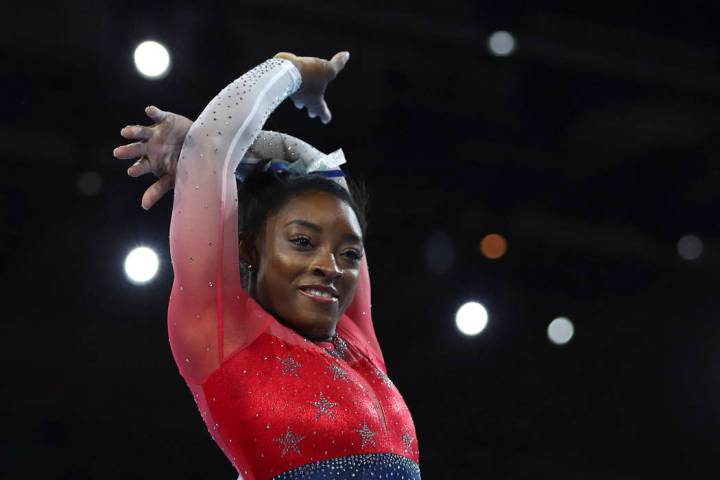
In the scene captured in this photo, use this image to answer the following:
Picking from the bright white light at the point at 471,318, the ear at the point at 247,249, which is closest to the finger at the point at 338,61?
the ear at the point at 247,249

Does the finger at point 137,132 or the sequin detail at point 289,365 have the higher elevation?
the finger at point 137,132

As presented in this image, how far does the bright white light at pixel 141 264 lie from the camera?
3.09 m

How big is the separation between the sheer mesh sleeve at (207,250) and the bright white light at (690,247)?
106 inches

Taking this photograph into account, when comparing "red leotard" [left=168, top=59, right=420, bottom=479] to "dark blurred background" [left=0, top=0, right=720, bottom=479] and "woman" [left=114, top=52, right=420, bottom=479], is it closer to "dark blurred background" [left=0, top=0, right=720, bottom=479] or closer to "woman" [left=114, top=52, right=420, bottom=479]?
"woman" [left=114, top=52, right=420, bottom=479]

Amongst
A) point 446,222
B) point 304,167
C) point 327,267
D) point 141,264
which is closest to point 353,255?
point 327,267

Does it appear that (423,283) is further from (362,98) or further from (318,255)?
(318,255)

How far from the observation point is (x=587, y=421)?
378 cm

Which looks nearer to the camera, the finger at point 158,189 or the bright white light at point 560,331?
the finger at point 158,189

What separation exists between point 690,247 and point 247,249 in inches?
104

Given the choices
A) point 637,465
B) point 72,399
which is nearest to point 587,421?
point 637,465

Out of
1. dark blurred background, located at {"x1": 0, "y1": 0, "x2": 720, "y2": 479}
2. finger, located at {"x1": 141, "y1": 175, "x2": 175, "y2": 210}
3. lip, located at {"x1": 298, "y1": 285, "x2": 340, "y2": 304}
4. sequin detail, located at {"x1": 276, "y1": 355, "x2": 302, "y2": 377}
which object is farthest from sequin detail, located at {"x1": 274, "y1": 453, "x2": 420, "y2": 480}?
dark blurred background, located at {"x1": 0, "y1": 0, "x2": 720, "y2": 479}

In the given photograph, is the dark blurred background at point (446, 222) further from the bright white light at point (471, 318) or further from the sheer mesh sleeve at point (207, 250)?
the sheer mesh sleeve at point (207, 250)

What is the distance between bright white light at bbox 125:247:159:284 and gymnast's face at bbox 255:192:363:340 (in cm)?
165

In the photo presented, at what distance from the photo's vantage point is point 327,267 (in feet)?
4.86
